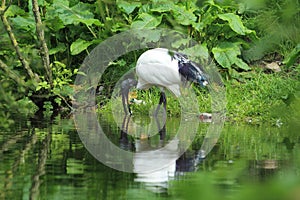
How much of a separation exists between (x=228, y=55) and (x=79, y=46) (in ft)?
6.29

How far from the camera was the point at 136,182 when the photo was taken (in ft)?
13.0

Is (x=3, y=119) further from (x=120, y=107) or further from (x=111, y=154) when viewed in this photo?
(x=120, y=107)

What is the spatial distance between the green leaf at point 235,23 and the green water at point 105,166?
246 cm

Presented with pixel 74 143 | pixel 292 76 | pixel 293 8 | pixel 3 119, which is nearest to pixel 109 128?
pixel 74 143

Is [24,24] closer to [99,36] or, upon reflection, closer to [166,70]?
[99,36]

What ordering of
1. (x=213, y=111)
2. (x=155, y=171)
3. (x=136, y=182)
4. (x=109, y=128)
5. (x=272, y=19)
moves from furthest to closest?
(x=213, y=111) < (x=109, y=128) < (x=155, y=171) < (x=136, y=182) < (x=272, y=19)

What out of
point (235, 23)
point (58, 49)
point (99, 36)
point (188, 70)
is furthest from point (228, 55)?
point (58, 49)

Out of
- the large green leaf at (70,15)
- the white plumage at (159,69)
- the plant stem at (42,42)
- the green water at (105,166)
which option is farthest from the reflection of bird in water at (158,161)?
the large green leaf at (70,15)

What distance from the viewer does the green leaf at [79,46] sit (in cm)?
938

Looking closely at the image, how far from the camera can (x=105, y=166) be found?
464cm

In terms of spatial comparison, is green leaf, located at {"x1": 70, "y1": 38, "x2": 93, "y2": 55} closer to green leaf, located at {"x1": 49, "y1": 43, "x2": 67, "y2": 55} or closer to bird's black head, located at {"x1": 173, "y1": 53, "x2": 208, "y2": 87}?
green leaf, located at {"x1": 49, "y1": 43, "x2": 67, "y2": 55}

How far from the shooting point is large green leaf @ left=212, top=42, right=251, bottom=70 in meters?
9.14

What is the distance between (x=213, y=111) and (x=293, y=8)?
670cm

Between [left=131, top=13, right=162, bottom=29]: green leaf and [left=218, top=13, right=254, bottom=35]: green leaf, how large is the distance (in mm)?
823
